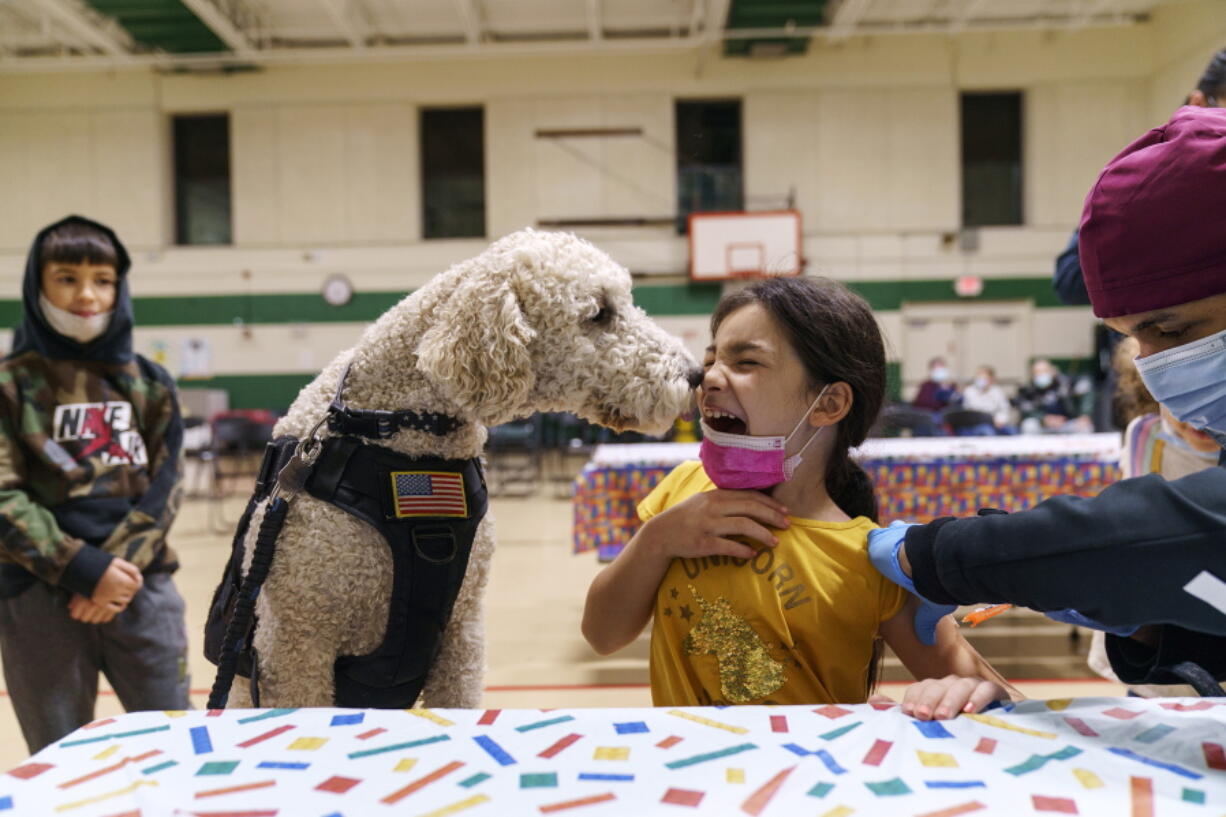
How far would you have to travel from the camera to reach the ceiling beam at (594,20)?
9.45 meters

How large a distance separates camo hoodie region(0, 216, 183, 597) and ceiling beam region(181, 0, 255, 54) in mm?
9444

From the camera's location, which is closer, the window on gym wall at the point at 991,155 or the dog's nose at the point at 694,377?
the dog's nose at the point at 694,377

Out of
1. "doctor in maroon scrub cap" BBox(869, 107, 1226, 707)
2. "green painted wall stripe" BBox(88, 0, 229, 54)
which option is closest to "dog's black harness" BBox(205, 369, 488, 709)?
"doctor in maroon scrub cap" BBox(869, 107, 1226, 707)

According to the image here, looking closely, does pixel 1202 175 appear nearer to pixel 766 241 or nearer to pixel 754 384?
pixel 754 384

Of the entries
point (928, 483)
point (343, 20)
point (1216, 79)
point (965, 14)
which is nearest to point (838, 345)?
point (1216, 79)

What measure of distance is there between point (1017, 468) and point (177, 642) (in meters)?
3.29

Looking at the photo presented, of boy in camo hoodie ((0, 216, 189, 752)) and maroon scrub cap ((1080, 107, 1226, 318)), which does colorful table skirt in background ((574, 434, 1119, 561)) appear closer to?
boy in camo hoodie ((0, 216, 189, 752))

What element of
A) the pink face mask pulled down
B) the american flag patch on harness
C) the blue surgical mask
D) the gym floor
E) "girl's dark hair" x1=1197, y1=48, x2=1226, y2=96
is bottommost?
the gym floor

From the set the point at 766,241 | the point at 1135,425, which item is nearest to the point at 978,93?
the point at 766,241

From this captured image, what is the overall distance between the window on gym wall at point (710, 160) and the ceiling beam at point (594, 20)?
1640 millimetres

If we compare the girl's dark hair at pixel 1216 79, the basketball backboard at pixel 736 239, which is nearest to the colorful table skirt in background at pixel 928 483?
the girl's dark hair at pixel 1216 79

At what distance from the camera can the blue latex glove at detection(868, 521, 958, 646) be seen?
2.81 feet

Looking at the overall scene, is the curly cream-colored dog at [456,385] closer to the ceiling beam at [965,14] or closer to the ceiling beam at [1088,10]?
the ceiling beam at [965,14]

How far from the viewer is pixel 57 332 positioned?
161 cm
